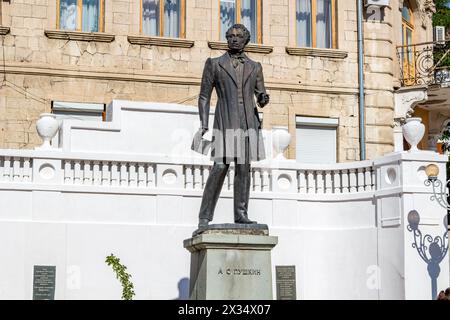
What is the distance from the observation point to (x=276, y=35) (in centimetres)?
2328

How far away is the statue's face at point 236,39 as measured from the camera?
12867 mm

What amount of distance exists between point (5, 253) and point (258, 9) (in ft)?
34.0

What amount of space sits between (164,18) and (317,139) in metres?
4.34

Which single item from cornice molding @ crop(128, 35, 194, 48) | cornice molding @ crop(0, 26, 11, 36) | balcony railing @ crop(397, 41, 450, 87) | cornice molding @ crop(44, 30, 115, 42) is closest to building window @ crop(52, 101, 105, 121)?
cornice molding @ crop(44, 30, 115, 42)

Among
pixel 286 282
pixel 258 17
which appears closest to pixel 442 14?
pixel 258 17

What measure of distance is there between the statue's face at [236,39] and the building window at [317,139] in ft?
34.1

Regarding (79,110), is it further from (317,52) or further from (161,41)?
(317,52)

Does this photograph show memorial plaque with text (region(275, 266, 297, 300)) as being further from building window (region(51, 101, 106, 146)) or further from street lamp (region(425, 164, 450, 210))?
building window (region(51, 101, 106, 146))

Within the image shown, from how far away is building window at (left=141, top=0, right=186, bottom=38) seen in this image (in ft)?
74.4

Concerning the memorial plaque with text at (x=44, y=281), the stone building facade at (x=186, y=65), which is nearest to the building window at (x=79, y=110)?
the stone building facade at (x=186, y=65)

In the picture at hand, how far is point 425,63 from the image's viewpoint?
997 inches

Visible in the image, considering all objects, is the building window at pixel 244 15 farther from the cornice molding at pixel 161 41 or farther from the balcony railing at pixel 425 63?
the balcony railing at pixel 425 63
